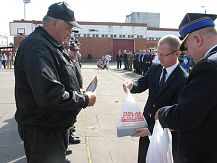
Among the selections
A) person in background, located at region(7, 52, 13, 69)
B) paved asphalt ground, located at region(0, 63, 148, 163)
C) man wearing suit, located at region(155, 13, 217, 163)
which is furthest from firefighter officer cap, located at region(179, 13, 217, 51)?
person in background, located at region(7, 52, 13, 69)

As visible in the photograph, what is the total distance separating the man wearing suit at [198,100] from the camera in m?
2.07

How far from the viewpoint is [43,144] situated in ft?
9.35

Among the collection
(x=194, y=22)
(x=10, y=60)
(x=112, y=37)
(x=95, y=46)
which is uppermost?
(x=194, y=22)

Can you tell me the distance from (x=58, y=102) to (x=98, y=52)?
140ft

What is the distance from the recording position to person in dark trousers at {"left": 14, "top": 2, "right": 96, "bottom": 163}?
262cm

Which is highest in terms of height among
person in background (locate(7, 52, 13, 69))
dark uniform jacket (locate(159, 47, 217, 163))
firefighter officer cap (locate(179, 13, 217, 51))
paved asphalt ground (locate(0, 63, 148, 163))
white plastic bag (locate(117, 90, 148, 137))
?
Result: firefighter officer cap (locate(179, 13, 217, 51))

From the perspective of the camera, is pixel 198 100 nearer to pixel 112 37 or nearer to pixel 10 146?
pixel 10 146

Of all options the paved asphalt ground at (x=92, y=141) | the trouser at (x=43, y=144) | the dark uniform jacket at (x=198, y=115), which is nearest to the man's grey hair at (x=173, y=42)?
the dark uniform jacket at (x=198, y=115)

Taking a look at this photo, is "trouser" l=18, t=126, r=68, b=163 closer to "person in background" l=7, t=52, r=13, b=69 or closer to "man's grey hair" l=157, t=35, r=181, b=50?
"man's grey hair" l=157, t=35, r=181, b=50

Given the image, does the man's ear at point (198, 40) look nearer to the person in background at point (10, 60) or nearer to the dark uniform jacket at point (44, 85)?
the dark uniform jacket at point (44, 85)

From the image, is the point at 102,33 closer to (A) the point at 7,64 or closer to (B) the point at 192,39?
(A) the point at 7,64

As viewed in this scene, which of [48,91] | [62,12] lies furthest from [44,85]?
[62,12]

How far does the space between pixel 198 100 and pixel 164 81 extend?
4.26ft

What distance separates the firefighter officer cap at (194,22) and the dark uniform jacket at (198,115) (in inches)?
8.0
